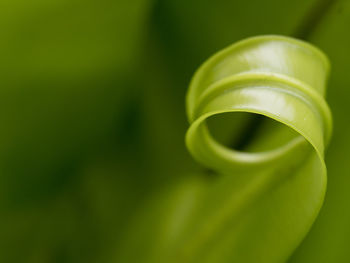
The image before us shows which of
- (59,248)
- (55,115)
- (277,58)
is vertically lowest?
(59,248)

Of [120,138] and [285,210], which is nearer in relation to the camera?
[285,210]

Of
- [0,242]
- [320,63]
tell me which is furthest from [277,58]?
[0,242]

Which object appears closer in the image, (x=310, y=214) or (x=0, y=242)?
(x=310, y=214)

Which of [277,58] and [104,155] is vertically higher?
[277,58]

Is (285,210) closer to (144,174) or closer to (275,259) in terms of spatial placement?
(275,259)

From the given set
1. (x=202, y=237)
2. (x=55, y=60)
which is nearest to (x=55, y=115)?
(x=55, y=60)

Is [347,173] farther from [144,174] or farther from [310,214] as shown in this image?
[144,174]
